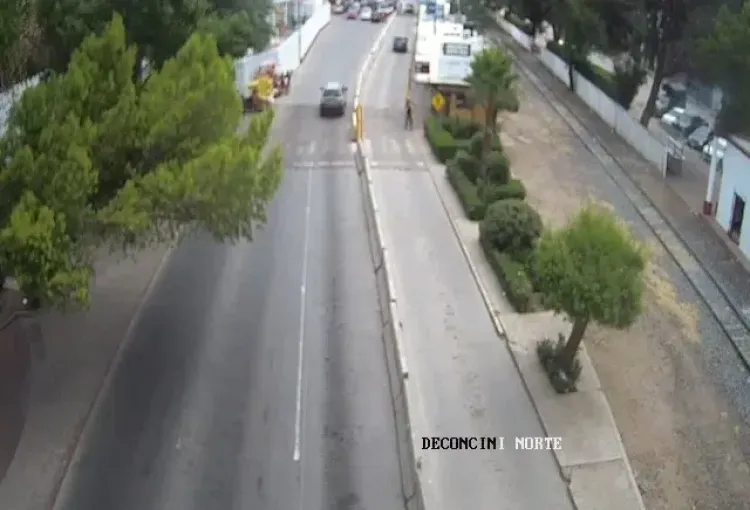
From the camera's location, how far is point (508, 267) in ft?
84.6

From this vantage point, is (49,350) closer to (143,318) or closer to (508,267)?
(143,318)

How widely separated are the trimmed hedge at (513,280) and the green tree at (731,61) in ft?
44.5

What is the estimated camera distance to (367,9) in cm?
8762

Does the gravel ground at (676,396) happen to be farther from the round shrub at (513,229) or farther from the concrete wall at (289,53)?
the concrete wall at (289,53)

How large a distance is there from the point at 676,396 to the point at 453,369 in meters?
5.05

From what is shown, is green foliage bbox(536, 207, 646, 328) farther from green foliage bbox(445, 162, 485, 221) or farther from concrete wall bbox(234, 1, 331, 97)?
concrete wall bbox(234, 1, 331, 97)

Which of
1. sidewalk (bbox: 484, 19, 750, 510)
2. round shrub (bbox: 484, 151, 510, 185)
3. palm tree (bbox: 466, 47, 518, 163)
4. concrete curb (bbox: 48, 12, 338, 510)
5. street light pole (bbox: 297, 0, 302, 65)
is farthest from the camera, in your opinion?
street light pole (bbox: 297, 0, 302, 65)

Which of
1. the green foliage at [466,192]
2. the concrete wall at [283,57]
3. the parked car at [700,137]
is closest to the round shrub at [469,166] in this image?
the green foliage at [466,192]

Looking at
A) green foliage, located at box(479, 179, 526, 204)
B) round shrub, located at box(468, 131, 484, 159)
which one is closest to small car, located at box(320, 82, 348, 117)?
round shrub, located at box(468, 131, 484, 159)

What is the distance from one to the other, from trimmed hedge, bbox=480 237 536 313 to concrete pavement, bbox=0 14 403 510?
3642 mm

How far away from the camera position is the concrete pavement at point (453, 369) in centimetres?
1764

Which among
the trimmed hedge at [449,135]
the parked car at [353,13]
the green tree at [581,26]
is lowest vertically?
the trimmed hedge at [449,135]

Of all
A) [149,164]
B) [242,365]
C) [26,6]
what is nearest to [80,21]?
[26,6]

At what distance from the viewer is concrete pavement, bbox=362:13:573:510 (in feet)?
57.9
